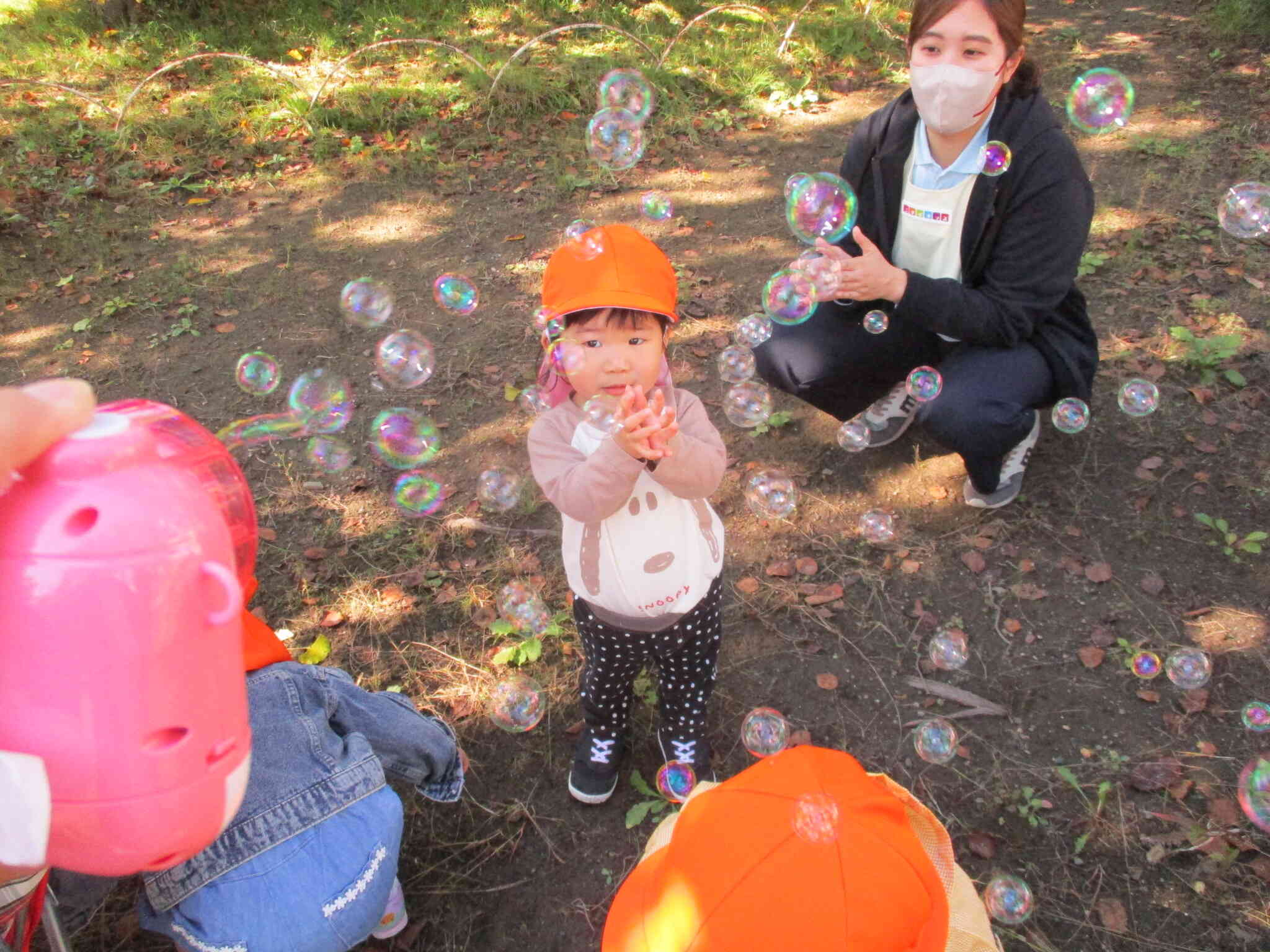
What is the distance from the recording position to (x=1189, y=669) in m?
2.80

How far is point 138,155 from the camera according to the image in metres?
6.99

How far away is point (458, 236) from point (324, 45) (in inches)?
154

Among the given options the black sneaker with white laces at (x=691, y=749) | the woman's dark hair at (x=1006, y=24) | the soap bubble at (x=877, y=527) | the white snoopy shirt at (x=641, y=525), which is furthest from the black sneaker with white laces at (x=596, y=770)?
the woman's dark hair at (x=1006, y=24)

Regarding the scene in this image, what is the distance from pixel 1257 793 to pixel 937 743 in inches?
34.3

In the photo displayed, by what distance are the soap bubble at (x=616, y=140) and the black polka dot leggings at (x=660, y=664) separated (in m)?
2.00

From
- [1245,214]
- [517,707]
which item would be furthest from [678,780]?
[1245,214]

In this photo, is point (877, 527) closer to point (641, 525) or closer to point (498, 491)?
point (498, 491)

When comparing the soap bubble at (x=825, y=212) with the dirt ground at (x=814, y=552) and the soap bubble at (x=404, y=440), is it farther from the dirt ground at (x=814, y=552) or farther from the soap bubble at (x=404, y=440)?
the soap bubble at (x=404, y=440)

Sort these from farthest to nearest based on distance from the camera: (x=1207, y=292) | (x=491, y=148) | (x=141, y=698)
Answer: (x=491, y=148) < (x=1207, y=292) < (x=141, y=698)

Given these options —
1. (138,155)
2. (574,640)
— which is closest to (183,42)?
(138,155)

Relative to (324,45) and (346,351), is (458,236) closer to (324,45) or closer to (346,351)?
(346,351)

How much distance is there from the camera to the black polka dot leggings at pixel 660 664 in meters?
2.31

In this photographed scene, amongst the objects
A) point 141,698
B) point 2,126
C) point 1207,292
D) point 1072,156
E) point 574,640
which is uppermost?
point 141,698

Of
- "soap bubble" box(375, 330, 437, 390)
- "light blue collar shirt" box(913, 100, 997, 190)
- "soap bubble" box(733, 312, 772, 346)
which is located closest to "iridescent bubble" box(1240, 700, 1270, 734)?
"light blue collar shirt" box(913, 100, 997, 190)
